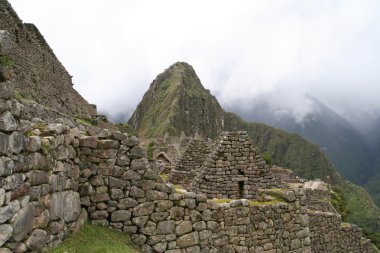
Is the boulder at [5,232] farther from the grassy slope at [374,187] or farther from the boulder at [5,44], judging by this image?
the grassy slope at [374,187]

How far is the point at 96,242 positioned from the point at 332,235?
9738 mm

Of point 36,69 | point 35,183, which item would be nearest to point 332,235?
point 35,183

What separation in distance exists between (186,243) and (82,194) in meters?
2.00

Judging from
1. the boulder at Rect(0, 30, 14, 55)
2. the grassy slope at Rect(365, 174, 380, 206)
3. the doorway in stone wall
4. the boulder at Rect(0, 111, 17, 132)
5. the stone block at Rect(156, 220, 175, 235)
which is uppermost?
the grassy slope at Rect(365, 174, 380, 206)

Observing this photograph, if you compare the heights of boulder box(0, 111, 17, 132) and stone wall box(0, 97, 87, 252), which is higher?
boulder box(0, 111, 17, 132)

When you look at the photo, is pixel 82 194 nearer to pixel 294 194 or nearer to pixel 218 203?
pixel 218 203

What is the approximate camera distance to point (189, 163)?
40.3 feet

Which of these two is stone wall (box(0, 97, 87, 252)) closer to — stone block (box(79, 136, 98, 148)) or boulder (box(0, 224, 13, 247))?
boulder (box(0, 224, 13, 247))

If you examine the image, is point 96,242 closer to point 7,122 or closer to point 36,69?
point 7,122

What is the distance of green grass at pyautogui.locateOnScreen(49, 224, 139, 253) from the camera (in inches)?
218

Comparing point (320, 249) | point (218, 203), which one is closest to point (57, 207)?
point (218, 203)

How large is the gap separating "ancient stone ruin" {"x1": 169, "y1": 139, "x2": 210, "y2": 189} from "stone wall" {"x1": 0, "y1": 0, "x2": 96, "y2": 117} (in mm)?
6878

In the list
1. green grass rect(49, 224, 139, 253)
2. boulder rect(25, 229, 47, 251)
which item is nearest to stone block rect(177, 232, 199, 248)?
green grass rect(49, 224, 139, 253)

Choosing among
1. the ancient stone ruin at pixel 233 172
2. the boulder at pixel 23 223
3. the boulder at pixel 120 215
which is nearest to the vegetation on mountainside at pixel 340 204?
the ancient stone ruin at pixel 233 172
